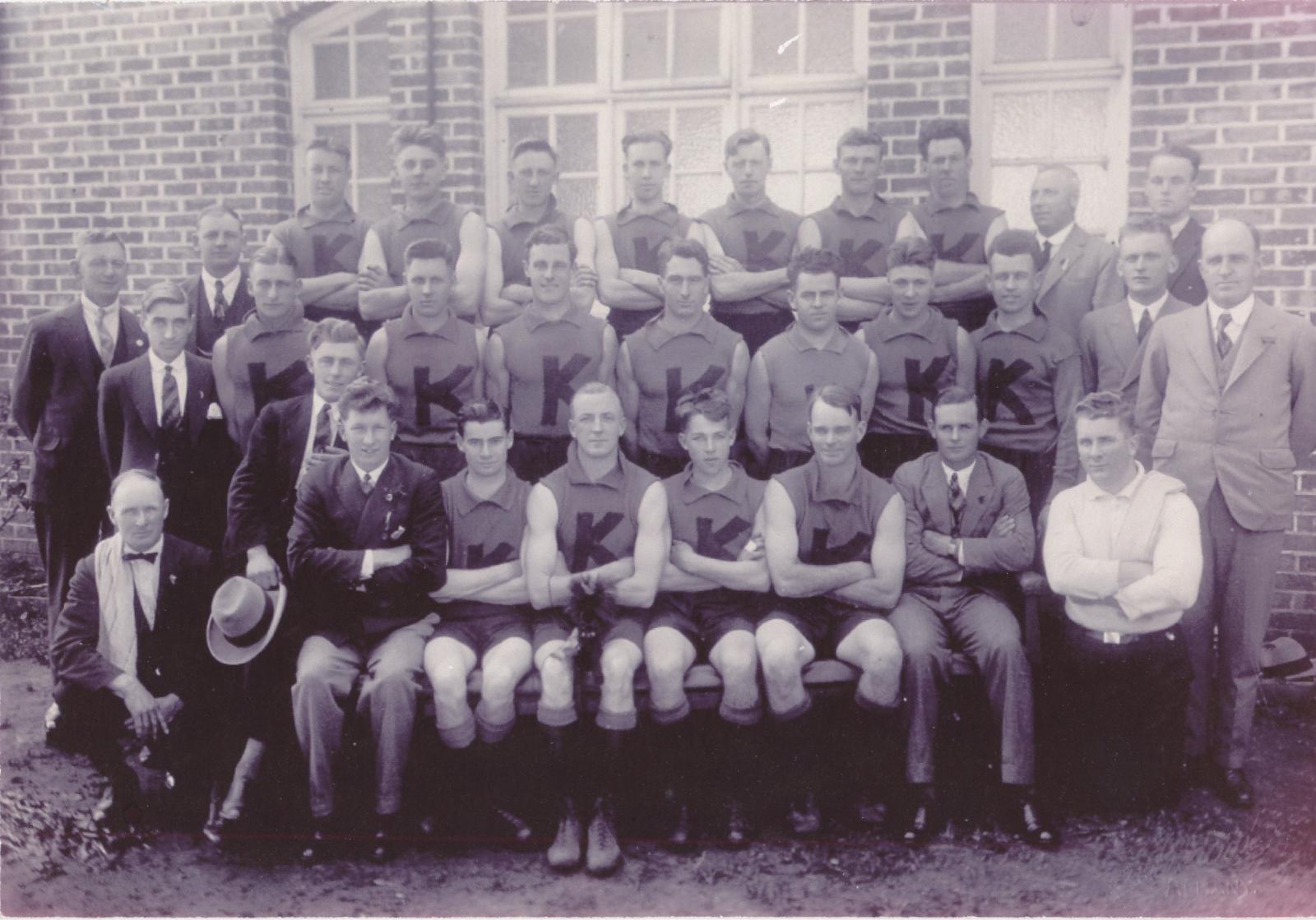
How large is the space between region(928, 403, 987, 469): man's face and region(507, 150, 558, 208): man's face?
1.88m

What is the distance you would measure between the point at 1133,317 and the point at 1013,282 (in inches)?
16.9

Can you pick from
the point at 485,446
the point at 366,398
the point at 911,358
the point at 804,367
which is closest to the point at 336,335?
the point at 366,398

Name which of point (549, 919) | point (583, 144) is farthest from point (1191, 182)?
point (549, 919)

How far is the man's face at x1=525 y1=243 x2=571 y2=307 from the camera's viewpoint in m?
4.07

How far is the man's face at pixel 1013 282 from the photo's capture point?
3.98 m

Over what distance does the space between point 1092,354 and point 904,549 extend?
107 cm

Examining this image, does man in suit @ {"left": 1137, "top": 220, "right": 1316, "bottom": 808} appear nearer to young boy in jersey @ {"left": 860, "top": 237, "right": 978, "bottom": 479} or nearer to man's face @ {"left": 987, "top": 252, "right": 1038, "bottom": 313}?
man's face @ {"left": 987, "top": 252, "right": 1038, "bottom": 313}

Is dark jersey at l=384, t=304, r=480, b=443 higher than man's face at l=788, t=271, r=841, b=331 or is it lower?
lower

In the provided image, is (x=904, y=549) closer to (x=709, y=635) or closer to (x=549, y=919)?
(x=709, y=635)

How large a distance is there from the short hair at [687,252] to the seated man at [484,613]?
3.04 ft

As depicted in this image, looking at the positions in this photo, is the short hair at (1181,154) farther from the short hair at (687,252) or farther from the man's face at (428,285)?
the man's face at (428,285)

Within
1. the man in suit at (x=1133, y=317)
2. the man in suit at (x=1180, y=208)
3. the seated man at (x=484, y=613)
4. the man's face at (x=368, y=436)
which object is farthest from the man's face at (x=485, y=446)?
the man in suit at (x=1180, y=208)

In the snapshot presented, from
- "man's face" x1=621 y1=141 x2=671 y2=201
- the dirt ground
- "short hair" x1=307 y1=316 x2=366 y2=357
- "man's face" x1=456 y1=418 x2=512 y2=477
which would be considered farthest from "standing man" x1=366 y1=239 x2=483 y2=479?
the dirt ground

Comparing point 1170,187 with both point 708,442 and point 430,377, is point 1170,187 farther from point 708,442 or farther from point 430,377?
point 430,377
